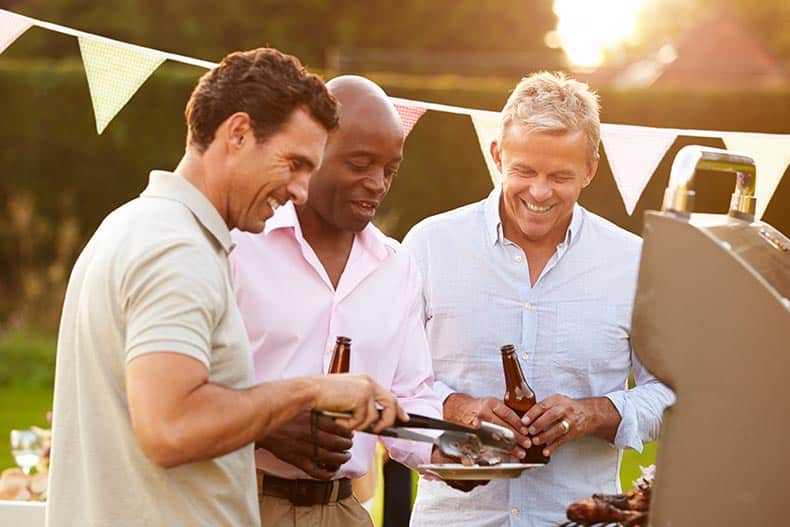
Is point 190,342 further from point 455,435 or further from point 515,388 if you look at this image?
point 515,388

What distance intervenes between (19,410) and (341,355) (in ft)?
25.2

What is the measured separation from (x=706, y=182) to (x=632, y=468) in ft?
12.4

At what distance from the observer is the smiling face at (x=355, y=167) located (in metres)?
3.16

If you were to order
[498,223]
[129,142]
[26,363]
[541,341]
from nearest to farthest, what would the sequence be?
[541,341]
[498,223]
[26,363]
[129,142]

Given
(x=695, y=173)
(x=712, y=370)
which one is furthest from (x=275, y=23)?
(x=712, y=370)

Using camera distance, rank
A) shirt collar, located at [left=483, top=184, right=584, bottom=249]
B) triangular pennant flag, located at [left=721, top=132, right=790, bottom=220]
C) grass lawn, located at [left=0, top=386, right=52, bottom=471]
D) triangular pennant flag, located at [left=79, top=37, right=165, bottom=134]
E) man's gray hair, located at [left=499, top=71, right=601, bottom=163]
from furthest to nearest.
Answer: grass lawn, located at [left=0, top=386, right=52, bottom=471], triangular pennant flag, located at [left=721, top=132, right=790, bottom=220], triangular pennant flag, located at [left=79, top=37, right=165, bottom=134], shirt collar, located at [left=483, top=184, right=584, bottom=249], man's gray hair, located at [left=499, top=71, right=601, bottom=163]

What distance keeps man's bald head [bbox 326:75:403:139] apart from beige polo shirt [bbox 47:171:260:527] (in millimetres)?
780

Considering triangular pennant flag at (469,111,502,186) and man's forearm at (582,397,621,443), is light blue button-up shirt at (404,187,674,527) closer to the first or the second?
man's forearm at (582,397,621,443)

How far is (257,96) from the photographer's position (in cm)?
250

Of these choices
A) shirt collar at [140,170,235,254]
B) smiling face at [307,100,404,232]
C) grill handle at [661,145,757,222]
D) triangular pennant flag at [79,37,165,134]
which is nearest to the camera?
grill handle at [661,145,757,222]

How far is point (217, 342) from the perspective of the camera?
7.92 ft

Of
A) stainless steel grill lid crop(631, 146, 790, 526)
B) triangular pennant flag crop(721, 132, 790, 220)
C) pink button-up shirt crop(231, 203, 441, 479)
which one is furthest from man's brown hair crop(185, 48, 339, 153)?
triangular pennant flag crop(721, 132, 790, 220)

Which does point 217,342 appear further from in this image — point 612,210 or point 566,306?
point 612,210

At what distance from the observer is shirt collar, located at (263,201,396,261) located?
3209 millimetres
